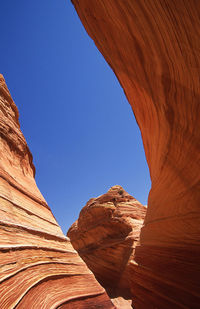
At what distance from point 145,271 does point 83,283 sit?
219 cm

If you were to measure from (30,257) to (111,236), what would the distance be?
377 inches

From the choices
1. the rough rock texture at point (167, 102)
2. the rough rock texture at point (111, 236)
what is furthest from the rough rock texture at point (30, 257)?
the rough rock texture at point (111, 236)

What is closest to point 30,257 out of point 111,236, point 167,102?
point 167,102

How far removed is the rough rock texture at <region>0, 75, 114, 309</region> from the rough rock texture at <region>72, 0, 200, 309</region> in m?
1.52

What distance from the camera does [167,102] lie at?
2.75 m

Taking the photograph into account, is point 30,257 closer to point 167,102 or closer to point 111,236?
point 167,102

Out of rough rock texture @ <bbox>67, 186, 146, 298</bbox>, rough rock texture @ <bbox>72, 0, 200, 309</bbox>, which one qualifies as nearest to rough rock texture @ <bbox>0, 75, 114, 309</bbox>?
rough rock texture @ <bbox>72, 0, 200, 309</bbox>

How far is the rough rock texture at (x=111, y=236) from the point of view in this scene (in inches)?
372

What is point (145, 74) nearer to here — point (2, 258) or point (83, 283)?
point (2, 258)

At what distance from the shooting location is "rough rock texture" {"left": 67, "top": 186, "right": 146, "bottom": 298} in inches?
372

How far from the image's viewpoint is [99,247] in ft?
→ 35.5

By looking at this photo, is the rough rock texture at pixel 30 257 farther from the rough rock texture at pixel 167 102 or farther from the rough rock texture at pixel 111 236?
the rough rock texture at pixel 111 236

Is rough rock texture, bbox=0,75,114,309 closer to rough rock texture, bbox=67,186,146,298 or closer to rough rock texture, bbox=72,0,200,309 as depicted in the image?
rough rock texture, bbox=72,0,200,309

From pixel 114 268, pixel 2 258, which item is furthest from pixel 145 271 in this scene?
pixel 114 268
